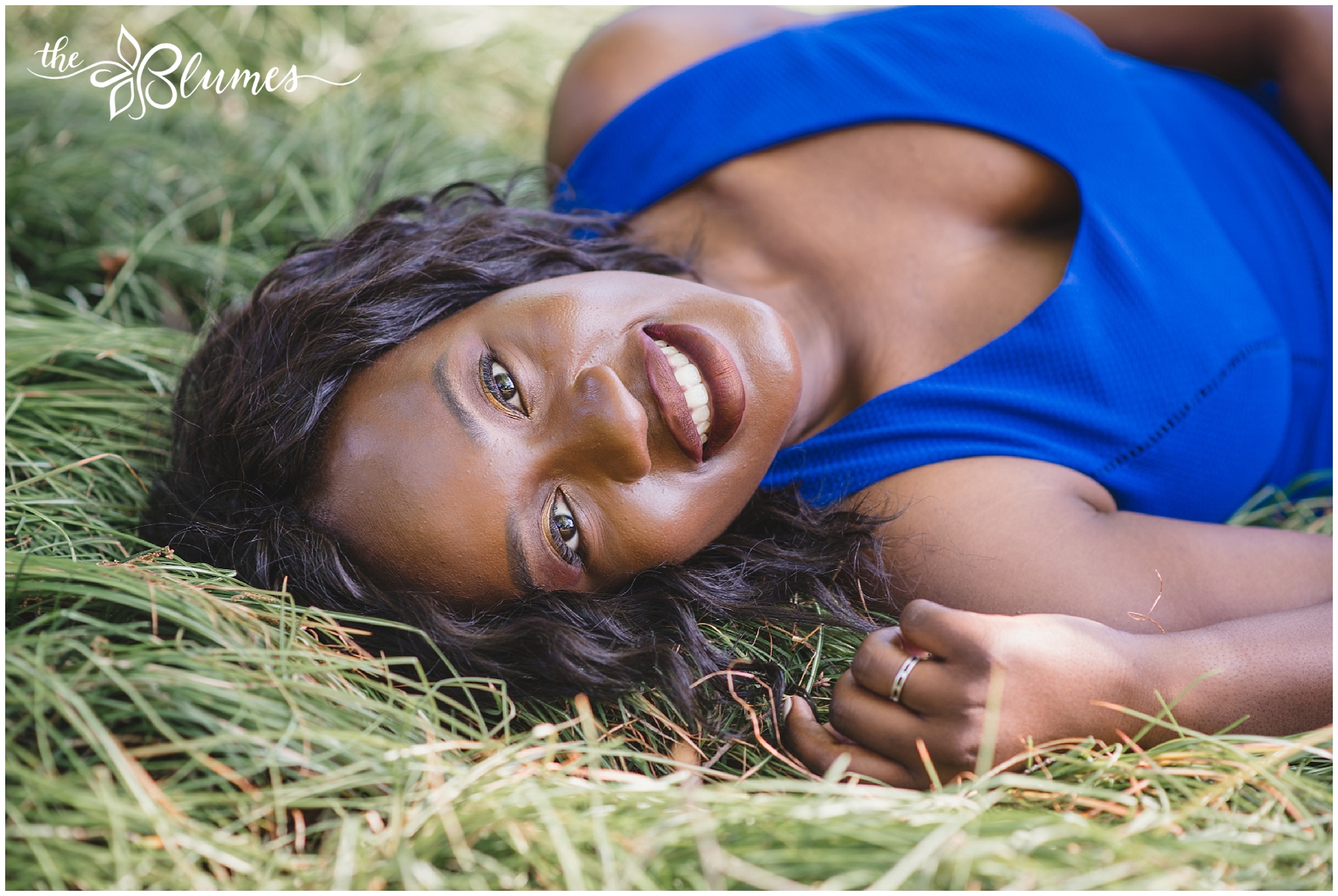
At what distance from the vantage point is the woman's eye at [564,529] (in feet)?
5.01

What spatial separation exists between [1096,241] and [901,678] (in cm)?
110

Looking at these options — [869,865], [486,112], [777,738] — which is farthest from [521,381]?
[486,112]

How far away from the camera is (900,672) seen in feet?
4.34

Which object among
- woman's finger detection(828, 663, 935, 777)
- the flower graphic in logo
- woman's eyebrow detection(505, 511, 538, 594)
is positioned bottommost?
woman's finger detection(828, 663, 935, 777)

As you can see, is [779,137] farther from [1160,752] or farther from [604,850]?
[604,850]

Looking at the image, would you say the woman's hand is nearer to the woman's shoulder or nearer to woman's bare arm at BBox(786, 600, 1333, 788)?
woman's bare arm at BBox(786, 600, 1333, 788)

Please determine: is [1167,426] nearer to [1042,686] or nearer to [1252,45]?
[1042,686]

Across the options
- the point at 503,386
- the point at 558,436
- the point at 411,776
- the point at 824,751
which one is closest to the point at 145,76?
the point at 503,386

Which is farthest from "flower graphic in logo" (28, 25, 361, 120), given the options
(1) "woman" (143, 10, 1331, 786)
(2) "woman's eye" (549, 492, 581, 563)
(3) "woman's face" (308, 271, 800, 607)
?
(2) "woman's eye" (549, 492, 581, 563)

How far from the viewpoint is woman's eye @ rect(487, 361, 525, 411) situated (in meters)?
1.53

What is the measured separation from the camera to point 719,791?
1.10 m

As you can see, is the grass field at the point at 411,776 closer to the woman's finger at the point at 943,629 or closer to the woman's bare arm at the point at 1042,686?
the woman's bare arm at the point at 1042,686

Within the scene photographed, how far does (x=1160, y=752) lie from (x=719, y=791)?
0.65 m

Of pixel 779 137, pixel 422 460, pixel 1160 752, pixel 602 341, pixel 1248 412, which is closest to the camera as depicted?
pixel 1160 752
